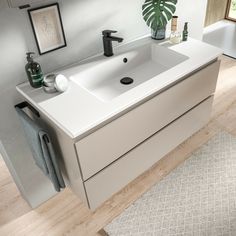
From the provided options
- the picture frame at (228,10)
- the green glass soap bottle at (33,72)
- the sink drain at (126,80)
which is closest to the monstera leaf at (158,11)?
the sink drain at (126,80)

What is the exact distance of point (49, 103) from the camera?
154 centimetres

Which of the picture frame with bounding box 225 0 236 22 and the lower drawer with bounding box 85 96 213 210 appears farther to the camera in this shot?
the picture frame with bounding box 225 0 236 22

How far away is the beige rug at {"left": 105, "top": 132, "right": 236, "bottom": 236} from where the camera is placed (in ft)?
6.31

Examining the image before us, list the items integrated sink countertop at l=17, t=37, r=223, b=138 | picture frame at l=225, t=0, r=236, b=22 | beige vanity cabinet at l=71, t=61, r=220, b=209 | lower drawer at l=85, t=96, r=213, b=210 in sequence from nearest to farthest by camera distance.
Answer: integrated sink countertop at l=17, t=37, r=223, b=138
beige vanity cabinet at l=71, t=61, r=220, b=209
lower drawer at l=85, t=96, r=213, b=210
picture frame at l=225, t=0, r=236, b=22

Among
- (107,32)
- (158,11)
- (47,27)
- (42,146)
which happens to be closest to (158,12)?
(158,11)

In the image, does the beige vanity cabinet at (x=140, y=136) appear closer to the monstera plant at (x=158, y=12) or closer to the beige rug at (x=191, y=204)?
the beige rug at (x=191, y=204)

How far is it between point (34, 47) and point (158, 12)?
2.87 feet

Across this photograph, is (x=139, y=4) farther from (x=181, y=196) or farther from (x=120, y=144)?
(x=181, y=196)

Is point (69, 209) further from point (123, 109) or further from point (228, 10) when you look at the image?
point (228, 10)

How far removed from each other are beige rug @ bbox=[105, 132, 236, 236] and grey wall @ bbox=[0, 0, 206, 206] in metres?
0.69

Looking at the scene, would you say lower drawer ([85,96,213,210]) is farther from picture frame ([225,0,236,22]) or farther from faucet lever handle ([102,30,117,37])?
picture frame ([225,0,236,22])

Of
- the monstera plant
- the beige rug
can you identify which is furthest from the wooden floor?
the monstera plant

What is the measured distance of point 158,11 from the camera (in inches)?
76.4

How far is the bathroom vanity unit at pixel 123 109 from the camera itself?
1.49m
